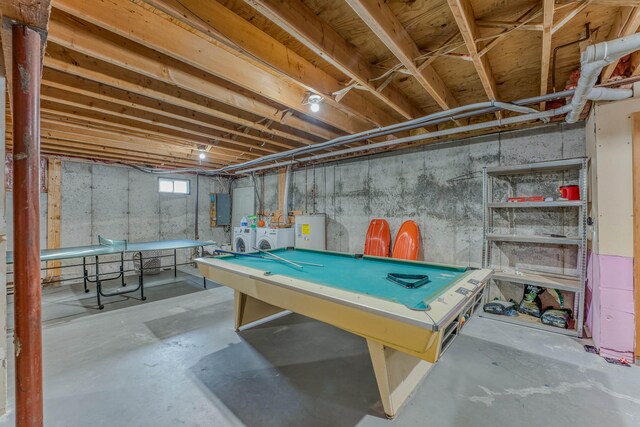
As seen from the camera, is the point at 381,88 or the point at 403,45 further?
the point at 381,88

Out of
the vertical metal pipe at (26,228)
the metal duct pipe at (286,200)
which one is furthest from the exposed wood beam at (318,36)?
Answer: the metal duct pipe at (286,200)

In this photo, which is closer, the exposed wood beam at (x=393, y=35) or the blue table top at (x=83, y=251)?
the exposed wood beam at (x=393, y=35)

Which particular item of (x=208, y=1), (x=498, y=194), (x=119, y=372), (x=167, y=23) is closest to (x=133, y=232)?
(x=119, y=372)

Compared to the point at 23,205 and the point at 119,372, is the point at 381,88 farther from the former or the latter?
the point at 119,372

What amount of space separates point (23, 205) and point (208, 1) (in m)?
1.49

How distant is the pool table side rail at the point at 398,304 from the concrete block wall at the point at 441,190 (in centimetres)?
187

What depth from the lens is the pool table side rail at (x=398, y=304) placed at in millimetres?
1255

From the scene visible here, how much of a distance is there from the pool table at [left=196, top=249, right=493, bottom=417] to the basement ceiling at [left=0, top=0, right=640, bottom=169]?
163cm

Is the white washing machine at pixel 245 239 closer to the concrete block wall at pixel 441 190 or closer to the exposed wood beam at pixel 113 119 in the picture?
the concrete block wall at pixel 441 190

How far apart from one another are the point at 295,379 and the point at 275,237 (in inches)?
135

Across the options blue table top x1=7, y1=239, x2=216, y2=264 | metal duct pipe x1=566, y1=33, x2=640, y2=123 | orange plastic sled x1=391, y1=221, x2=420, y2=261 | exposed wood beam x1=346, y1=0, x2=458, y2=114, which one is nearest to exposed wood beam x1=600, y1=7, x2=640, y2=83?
metal duct pipe x1=566, y1=33, x2=640, y2=123

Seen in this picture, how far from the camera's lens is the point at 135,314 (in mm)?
3615

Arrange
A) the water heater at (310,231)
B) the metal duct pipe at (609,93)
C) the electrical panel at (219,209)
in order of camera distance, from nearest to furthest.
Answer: the metal duct pipe at (609,93)
the water heater at (310,231)
the electrical panel at (219,209)

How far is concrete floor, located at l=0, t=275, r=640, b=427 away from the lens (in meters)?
1.80
